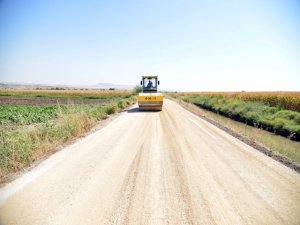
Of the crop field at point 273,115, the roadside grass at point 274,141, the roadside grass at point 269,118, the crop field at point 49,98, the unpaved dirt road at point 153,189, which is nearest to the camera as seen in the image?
the unpaved dirt road at point 153,189

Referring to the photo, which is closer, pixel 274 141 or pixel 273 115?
pixel 274 141

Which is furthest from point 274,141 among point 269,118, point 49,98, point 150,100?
point 49,98

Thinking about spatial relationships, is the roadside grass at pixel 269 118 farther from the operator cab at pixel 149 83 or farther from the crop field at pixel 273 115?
the operator cab at pixel 149 83

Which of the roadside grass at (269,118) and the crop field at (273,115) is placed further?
the crop field at (273,115)

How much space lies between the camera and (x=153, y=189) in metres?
4.89

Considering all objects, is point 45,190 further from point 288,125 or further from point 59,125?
point 288,125

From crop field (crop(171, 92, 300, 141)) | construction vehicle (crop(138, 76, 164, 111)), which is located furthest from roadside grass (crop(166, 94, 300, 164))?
construction vehicle (crop(138, 76, 164, 111))

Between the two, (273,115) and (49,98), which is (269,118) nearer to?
(273,115)

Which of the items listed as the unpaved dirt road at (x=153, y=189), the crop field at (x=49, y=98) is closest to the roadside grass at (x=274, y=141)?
the unpaved dirt road at (x=153, y=189)

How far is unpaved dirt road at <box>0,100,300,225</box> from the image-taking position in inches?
155

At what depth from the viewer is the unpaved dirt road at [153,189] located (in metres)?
3.93

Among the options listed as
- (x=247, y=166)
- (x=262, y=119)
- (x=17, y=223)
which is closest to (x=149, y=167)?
(x=247, y=166)

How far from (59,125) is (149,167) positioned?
545cm

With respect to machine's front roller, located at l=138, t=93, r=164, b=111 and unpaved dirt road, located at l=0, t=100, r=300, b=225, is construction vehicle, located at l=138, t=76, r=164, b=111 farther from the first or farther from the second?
unpaved dirt road, located at l=0, t=100, r=300, b=225
